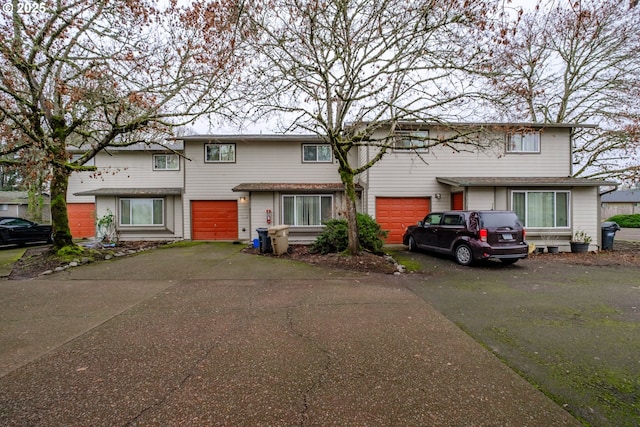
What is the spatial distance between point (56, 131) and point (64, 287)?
21.0 ft

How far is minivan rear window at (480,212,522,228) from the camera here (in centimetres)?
837

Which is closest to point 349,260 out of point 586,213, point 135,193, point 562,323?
point 562,323

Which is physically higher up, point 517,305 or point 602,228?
point 602,228

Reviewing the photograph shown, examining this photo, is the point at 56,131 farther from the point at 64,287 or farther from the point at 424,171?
the point at 424,171

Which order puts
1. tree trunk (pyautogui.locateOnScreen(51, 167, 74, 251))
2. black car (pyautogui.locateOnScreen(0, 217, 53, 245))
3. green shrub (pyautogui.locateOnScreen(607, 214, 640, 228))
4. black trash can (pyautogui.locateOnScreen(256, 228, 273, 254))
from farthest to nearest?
green shrub (pyautogui.locateOnScreen(607, 214, 640, 228)) → black car (pyautogui.locateOnScreen(0, 217, 53, 245)) → black trash can (pyautogui.locateOnScreen(256, 228, 273, 254)) → tree trunk (pyautogui.locateOnScreen(51, 167, 74, 251))

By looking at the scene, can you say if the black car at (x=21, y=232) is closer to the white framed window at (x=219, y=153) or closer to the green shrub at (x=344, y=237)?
the white framed window at (x=219, y=153)

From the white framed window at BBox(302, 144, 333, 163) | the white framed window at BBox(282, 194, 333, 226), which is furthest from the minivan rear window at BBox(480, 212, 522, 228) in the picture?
the white framed window at BBox(302, 144, 333, 163)

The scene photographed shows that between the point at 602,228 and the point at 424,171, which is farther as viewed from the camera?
the point at 424,171

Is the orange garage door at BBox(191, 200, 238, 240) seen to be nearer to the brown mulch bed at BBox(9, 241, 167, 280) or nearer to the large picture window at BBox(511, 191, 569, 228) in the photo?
the brown mulch bed at BBox(9, 241, 167, 280)

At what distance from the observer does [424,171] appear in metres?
13.2

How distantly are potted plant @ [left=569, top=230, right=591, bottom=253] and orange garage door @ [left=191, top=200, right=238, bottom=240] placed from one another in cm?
1443

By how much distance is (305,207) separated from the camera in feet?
45.0

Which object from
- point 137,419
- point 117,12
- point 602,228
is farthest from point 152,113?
point 602,228

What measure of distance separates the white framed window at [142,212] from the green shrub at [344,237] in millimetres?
9191
